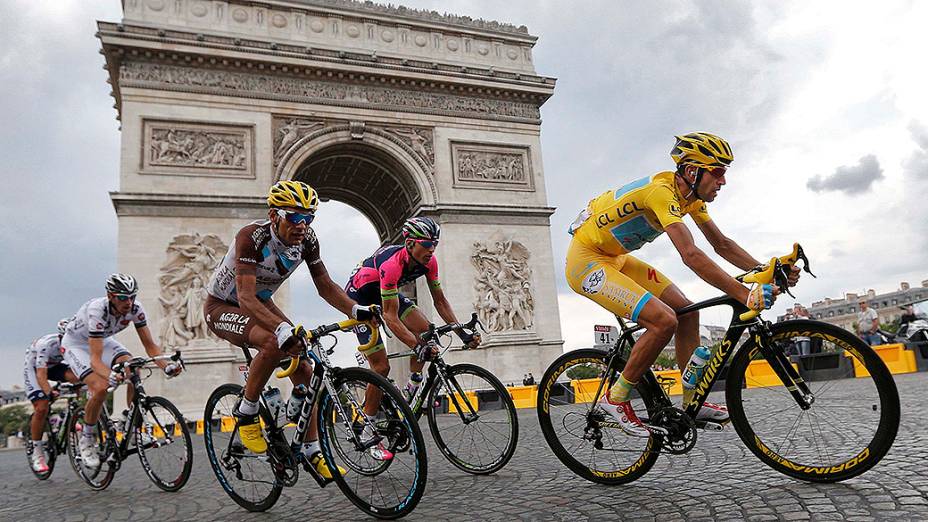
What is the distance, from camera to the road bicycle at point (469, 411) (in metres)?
4.33

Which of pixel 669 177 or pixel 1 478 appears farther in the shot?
pixel 1 478

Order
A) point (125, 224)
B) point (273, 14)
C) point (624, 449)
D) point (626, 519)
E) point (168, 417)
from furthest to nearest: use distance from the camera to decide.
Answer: point (273, 14), point (125, 224), point (168, 417), point (624, 449), point (626, 519)

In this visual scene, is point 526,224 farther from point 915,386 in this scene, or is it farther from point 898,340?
point 915,386

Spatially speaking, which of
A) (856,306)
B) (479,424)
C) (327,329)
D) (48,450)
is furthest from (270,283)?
(856,306)

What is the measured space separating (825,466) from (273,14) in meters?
19.6

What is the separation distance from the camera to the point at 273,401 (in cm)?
368

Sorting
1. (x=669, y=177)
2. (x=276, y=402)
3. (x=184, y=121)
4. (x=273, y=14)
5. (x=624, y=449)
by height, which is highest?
(x=273, y=14)

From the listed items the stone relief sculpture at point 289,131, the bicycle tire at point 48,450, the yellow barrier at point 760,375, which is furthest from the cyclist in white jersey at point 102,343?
the stone relief sculpture at point 289,131

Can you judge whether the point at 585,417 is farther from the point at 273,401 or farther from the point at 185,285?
the point at 185,285

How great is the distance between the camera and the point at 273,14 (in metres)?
19.1

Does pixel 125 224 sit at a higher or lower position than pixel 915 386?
higher

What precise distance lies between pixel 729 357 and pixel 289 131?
1729 centimetres

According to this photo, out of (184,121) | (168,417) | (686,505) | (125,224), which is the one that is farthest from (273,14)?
(686,505)

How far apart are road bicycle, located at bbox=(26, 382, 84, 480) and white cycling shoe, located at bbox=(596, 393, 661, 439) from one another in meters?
4.96
